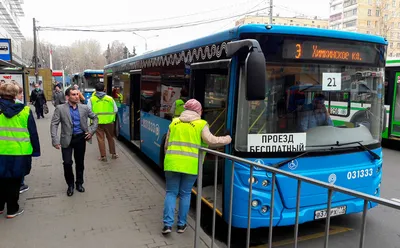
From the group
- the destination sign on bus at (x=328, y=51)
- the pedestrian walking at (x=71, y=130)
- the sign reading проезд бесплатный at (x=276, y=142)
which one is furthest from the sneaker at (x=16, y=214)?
the destination sign on bus at (x=328, y=51)

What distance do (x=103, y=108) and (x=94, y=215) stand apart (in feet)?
13.1

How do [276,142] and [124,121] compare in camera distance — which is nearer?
[276,142]

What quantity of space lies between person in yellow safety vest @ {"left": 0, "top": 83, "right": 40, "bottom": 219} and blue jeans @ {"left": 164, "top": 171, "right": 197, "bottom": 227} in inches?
78.6

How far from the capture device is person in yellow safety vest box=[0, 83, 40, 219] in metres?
4.50

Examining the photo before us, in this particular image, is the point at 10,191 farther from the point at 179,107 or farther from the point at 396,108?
the point at 396,108

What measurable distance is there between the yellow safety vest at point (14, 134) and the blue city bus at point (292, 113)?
98.0 inches

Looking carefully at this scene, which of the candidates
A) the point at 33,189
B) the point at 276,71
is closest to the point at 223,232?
the point at 276,71

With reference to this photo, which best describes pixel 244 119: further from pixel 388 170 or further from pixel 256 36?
pixel 388 170

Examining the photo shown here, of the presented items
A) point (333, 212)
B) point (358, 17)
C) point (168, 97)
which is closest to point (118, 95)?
point (168, 97)

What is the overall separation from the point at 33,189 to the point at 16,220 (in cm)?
143

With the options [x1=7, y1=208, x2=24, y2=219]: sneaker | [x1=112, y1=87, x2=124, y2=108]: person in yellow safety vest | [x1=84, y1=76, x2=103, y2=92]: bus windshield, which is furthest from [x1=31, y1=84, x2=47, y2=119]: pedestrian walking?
[x1=7, y1=208, x2=24, y2=219]: sneaker

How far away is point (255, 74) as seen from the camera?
3443mm

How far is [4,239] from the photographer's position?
4.05 m

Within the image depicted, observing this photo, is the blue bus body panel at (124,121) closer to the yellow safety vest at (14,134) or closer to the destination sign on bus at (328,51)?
the yellow safety vest at (14,134)
